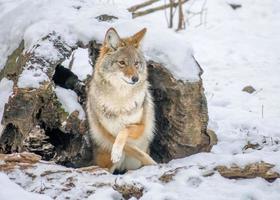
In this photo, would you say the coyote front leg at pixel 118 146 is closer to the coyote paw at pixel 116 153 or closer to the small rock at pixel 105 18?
the coyote paw at pixel 116 153

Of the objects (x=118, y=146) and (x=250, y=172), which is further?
(x=118, y=146)

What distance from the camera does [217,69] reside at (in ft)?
36.9

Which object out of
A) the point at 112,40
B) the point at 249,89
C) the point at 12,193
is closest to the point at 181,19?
the point at 249,89

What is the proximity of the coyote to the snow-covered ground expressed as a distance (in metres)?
0.42

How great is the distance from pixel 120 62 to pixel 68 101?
2.63 feet

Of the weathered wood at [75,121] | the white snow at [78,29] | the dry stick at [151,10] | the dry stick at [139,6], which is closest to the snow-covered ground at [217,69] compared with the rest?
the white snow at [78,29]

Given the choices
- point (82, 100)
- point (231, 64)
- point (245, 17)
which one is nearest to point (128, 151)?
point (82, 100)

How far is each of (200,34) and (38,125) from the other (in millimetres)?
7259

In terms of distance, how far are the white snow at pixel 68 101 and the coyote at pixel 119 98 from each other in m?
0.17

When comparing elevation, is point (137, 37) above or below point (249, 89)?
above

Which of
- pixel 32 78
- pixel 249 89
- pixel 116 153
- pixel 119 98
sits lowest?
pixel 249 89

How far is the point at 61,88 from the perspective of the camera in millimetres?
6840

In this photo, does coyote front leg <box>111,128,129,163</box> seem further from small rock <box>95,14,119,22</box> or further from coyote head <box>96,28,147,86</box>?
small rock <box>95,14,119,22</box>

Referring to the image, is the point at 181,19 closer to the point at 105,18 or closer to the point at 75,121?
→ the point at 105,18
